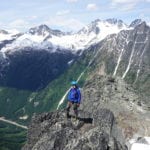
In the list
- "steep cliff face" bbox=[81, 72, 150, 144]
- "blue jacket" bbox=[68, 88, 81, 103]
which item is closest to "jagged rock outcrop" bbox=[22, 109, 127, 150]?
"blue jacket" bbox=[68, 88, 81, 103]

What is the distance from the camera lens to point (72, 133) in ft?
131

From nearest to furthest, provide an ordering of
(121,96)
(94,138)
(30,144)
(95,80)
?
(94,138), (30,144), (121,96), (95,80)

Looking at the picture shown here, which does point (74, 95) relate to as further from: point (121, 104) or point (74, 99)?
point (121, 104)

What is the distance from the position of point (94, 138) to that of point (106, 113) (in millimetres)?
10223

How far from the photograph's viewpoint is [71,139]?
38938 mm

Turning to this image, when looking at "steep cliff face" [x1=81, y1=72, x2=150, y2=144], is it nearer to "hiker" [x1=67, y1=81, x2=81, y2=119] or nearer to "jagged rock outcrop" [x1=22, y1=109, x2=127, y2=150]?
"hiker" [x1=67, y1=81, x2=81, y2=119]

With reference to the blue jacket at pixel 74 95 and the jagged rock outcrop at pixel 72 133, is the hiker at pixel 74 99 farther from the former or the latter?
the jagged rock outcrop at pixel 72 133

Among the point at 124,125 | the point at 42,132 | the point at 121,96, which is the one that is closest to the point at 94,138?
the point at 42,132

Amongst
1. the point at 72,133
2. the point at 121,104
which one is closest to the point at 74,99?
the point at 72,133

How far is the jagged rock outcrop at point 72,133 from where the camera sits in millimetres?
37531

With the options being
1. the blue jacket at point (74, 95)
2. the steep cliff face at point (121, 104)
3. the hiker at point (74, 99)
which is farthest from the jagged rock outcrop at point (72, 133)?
the steep cliff face at point (121, 104)

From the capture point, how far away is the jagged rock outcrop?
37531 millimetres

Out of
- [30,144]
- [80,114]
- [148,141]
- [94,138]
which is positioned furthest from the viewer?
[148,141]

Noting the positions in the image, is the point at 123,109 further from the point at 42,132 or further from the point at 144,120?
the point at 42,132
